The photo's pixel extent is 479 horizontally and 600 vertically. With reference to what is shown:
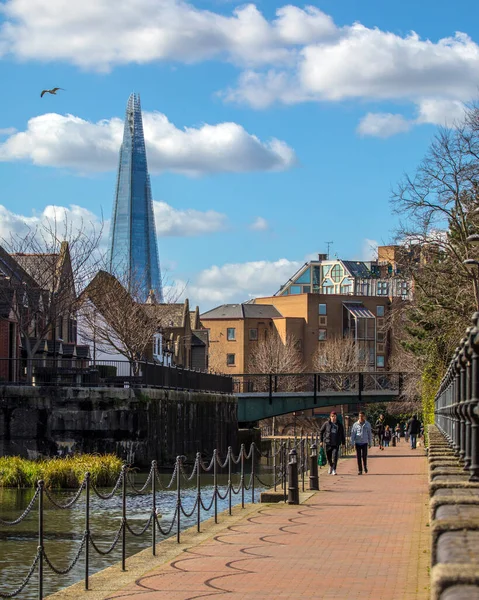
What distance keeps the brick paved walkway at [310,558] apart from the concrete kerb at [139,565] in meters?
0.17

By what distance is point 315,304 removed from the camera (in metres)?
127

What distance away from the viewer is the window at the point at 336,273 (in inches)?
6078

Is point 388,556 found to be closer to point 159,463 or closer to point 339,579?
point 339,579

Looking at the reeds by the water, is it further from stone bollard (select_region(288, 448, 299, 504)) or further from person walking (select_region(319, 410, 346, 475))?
stone bollard (select_region(288, 448, 299, 504))

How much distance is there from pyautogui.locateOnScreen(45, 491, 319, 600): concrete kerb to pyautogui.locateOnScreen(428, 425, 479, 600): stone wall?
3.91 m

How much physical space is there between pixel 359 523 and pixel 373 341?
11137 cm

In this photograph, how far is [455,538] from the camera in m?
5.38

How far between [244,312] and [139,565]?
11500 centimetres

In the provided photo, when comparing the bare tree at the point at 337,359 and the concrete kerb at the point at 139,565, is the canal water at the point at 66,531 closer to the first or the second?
the concrete kerb at the point at 139,565

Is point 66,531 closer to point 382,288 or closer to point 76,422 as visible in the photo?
point 76,422

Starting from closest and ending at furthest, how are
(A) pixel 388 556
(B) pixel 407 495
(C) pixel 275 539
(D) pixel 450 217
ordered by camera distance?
(A) pixel 388 556 → (C) pixel 275 539 → (B) pixel 407 495 → (D) pixel 450 217

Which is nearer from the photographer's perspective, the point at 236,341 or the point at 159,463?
the point at 159,463

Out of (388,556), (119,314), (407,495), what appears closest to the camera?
(388,556)

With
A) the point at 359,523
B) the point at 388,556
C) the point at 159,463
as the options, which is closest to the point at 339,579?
the point at 388,556
